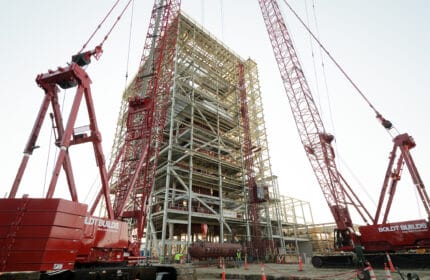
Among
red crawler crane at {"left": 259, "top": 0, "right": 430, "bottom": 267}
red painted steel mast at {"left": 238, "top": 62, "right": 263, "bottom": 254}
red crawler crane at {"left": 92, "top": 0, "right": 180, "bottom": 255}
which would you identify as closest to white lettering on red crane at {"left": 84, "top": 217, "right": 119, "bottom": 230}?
red crawler crane at {"left": 92, "top": 0, "right": 180, "bottom": 255}

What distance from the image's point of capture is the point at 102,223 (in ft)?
33.8

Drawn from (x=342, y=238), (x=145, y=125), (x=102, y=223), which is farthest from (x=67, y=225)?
(x=342, y=238)

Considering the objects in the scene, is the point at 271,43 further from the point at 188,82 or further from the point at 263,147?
the point at 263,147

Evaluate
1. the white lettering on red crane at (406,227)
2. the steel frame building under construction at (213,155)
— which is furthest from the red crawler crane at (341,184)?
the steel frame building under construction at (213,155)

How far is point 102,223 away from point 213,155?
2872 centimetres

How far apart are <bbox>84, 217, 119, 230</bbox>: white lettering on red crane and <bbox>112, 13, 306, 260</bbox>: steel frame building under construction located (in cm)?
1701

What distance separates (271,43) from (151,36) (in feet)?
53.2

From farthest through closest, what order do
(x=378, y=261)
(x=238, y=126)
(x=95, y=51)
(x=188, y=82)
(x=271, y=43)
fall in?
(x=238, y=126), (x=188, y=82), (x=271, y=43), (x=378, y=261), (x=95, y=51)

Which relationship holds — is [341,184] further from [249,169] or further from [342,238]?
[249,169]

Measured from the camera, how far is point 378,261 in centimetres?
1738

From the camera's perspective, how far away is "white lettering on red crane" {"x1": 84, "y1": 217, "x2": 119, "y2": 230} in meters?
9.59

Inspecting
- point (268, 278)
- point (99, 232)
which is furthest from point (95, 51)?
point (268, 278)

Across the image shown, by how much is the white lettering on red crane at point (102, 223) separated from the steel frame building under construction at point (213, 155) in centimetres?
1701

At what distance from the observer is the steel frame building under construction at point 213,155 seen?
107 feet
